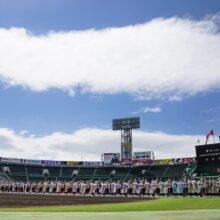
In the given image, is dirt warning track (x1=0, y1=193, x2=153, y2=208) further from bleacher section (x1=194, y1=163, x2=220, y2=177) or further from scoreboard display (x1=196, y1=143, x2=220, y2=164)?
bleacher section (x1=194, y1=163, x2=220, y2=177)

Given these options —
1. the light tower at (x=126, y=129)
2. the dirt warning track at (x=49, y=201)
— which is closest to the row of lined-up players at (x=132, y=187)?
the dirt warning track at (x=49, y=201)

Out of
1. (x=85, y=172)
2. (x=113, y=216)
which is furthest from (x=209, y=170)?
(x=85, y=172)

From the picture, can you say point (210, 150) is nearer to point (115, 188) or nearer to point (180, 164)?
point (115, 188)

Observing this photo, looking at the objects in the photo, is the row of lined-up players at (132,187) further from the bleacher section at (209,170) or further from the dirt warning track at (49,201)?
the bleacher section at (209,170)

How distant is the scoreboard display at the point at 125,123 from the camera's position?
102m

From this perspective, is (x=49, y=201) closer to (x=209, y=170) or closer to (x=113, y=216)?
(x=113, y=216)

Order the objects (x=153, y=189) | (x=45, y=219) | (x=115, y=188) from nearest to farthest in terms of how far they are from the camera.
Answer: (x=45, y=219)
(x=153, y=189)
(x=115, y=188)

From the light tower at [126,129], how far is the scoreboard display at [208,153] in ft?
159

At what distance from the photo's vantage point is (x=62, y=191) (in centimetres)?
5256

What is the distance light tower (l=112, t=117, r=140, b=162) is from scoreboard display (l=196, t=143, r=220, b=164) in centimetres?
4841

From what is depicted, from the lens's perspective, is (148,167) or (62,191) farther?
(148,167)

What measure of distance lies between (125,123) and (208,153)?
5167cm

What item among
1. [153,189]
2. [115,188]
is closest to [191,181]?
[153,189]

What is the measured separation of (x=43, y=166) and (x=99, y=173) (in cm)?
1294
